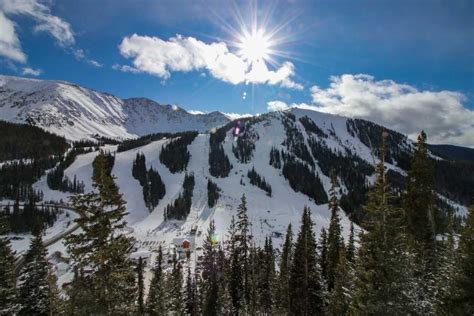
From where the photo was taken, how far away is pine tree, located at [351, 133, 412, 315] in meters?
15.3

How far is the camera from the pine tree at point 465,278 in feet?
45.8

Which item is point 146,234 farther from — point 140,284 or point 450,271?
point 450,271

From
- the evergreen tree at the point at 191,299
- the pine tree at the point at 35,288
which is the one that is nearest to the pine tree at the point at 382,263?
the pine tree at the point at 35,288

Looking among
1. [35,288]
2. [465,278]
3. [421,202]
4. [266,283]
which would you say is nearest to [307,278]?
[421,202]

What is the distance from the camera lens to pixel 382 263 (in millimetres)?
15742

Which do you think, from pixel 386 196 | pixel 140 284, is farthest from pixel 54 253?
pixel 386 196

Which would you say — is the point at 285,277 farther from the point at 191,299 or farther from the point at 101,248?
the point at 101,248

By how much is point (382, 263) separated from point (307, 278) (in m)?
22.5

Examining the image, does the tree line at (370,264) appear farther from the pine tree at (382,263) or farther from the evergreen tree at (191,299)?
Result: the evergreen tree at (191,299)

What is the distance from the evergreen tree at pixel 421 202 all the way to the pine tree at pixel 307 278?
41.4 ft

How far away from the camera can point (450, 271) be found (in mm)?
15312

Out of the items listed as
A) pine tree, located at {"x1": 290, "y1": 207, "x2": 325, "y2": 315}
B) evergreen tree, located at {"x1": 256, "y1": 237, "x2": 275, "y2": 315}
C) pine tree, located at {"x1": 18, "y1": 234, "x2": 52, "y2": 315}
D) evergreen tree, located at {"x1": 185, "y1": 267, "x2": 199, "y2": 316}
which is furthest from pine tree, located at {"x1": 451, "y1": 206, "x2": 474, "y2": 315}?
evergreen tree, located at {"x1": 185, "y1": 267, "x2": 199, "y2": 316}

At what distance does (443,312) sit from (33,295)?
2666 centimetres

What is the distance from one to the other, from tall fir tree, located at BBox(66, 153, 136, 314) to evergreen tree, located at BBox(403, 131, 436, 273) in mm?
19776
